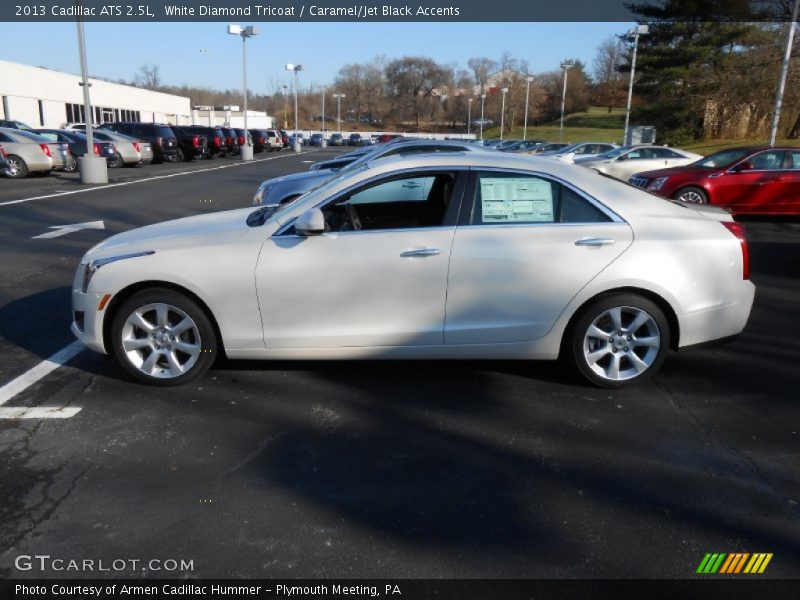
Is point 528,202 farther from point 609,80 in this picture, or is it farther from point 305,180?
point 609,80

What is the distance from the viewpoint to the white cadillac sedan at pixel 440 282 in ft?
14.0

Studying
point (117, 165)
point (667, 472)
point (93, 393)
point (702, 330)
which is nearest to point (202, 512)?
point (93, 393)

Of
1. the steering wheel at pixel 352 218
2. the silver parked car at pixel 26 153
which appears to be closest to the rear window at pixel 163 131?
the silver parked car at pixel 26 153

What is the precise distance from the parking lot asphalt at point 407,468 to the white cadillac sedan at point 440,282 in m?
0.33

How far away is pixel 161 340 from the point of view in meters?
4.38

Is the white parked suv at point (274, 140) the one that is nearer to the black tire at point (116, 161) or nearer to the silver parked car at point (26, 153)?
the black tire at point (116, 161)

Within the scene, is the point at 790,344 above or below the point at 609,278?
below

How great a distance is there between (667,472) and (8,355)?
483 centimetres

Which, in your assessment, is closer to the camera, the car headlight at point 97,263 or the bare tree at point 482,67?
the car headlight at point 97,263

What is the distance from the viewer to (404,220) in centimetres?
477

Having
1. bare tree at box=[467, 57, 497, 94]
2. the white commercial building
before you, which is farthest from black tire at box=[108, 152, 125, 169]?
bare tree at box=[467, 57, 497, 94]

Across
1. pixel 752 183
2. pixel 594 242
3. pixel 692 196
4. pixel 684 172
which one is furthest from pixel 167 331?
pixel 752 183
